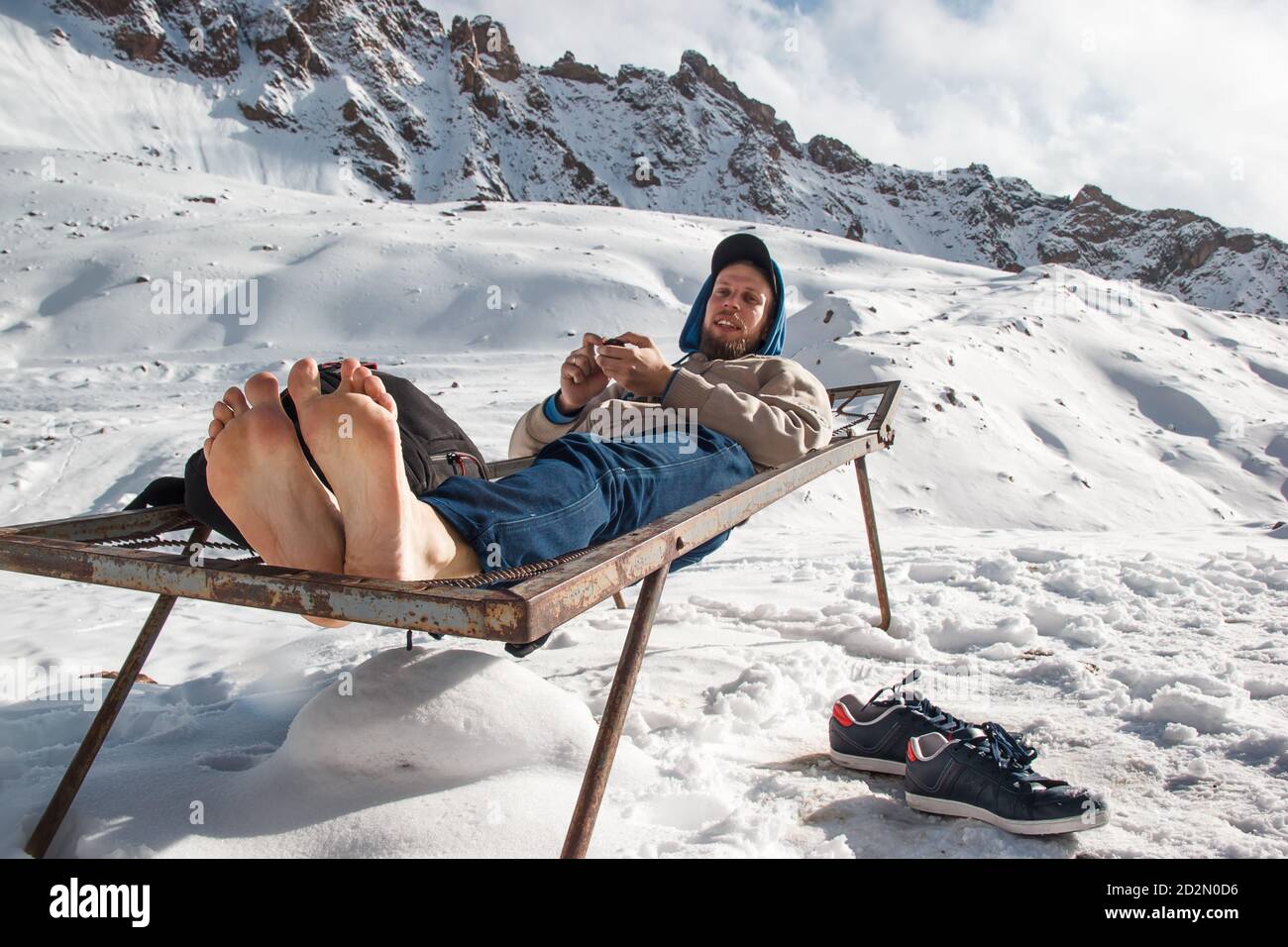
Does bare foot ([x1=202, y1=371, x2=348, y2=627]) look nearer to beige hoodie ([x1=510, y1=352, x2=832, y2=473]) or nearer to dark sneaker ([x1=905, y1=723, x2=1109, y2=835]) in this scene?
beige hoodie ([x1=510, y1=352, x2=832, y2=473])

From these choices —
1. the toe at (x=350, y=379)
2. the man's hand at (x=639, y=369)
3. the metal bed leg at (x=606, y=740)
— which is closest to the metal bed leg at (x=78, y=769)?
the toe at (x=350, y=379)

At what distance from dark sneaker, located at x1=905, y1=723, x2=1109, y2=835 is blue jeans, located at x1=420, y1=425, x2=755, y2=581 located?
61 cm

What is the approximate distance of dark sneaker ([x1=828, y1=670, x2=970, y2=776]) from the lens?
1650 millimetres

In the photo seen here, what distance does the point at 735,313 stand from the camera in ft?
8.95

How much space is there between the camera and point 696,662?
7.66ft

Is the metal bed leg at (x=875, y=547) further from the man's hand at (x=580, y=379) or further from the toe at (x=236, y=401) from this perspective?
the toe at (x=236, y=401)

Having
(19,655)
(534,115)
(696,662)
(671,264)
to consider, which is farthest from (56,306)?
(534,115)

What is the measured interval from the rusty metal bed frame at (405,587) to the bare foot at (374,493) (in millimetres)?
142

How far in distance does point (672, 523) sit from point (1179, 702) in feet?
5.01

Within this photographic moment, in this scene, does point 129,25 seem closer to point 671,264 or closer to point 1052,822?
point 671,264

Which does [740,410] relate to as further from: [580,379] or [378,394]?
[378,394]

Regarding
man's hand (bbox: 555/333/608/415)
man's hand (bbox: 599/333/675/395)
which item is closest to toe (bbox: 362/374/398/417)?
→ man's hand (bbox: 599/333/675/395)

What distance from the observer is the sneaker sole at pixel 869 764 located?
1.66 metres
